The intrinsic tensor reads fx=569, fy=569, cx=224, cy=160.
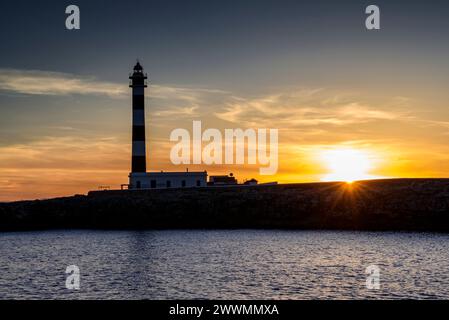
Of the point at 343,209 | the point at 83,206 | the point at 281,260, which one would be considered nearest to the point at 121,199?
the point at 83,206

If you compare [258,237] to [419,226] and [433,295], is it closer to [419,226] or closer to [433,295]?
[419,226]

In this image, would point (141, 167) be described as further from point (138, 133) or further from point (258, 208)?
point (258, 208)

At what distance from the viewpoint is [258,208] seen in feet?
282

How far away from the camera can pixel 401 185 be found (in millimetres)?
83875

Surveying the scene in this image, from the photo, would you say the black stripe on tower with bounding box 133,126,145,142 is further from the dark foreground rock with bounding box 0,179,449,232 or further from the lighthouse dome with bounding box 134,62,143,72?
the lighthouse dome with bounding box 134,62,143,72

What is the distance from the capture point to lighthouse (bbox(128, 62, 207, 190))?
87250 mm

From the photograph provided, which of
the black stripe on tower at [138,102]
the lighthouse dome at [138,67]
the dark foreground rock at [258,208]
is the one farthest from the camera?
the lighthouse dome at [138,67]

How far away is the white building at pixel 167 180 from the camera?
9200 centimetres

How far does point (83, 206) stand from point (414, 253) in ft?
201

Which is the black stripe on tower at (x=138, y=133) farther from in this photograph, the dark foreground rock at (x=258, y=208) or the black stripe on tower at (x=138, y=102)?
the dark foreground rock at (x=258, y=208)

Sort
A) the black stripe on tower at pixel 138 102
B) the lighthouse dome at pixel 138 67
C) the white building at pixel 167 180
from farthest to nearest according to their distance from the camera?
the white building at pixel 167 180 < the lighthouse dome at pixel 138 67 < the black stripe on tower at pixel 138 102

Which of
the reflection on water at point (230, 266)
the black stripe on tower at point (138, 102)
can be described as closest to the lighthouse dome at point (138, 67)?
the black stripe on tower at point (138, 102)

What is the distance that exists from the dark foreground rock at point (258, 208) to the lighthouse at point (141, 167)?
2.82 metres

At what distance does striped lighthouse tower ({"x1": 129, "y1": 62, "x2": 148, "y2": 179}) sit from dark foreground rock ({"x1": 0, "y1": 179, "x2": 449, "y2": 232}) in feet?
16.8
